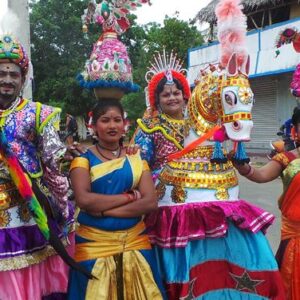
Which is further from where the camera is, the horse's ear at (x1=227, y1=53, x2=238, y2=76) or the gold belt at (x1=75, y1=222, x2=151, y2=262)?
the horse's ear at (x1=227, y1=53, x2=238, y2=76)

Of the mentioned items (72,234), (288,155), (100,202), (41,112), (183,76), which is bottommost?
(72,234)

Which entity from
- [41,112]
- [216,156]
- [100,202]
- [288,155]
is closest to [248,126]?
[216,156]

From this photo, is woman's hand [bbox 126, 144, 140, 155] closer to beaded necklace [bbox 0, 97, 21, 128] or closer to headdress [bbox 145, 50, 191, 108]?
beaded necklace [bbox 0, 97, 21, 128]

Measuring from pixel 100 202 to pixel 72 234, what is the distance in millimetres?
950

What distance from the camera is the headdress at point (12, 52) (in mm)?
2988

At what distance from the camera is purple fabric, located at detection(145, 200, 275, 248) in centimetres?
307

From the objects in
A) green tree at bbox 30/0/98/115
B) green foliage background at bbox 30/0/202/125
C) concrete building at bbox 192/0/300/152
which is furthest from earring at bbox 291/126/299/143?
green tree at bbox 30/0/98/115

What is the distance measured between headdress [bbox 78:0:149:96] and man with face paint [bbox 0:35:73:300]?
81 centimetres

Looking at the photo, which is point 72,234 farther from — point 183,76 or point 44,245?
point 183,76

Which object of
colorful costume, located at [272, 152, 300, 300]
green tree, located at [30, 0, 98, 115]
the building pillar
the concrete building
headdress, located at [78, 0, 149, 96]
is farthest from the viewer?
green tree, located at [30, 0, 98, 115]

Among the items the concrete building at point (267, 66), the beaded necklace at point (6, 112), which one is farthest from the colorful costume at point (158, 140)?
the concrete building at point (267, 66)

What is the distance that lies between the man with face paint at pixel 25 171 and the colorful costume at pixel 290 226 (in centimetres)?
151

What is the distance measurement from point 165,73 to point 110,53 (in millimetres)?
467

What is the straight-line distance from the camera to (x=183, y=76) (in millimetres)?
4090
